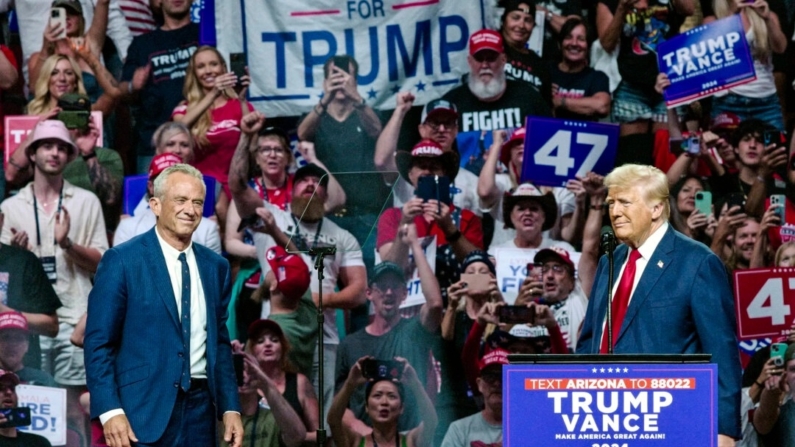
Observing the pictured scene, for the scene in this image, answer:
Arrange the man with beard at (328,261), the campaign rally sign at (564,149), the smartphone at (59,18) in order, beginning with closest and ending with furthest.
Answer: the man with beard at (328,261) < the campaign rally sign at (564,149) < the smartphone at (59,18)

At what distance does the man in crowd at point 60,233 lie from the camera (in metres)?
7.86

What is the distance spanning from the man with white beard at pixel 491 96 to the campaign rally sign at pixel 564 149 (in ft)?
1.41

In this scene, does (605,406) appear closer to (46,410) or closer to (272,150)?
(46,410)

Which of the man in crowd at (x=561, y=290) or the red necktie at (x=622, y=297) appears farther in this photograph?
the man in crowd at (x=561, y=290)

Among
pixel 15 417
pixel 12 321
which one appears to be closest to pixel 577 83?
pixel 12 321

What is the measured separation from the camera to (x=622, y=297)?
4785 millimetres

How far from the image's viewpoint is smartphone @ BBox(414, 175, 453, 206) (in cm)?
805

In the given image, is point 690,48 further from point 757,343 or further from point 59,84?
point 59,84

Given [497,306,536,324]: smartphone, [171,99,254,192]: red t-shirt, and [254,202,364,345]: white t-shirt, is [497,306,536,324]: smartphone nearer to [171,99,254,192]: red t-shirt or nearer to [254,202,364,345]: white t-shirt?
[254,202,364,345]: white t-shirt

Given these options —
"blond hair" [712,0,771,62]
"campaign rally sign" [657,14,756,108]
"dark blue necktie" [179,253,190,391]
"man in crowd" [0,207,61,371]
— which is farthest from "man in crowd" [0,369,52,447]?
"blond hair" [712,0,771,62]

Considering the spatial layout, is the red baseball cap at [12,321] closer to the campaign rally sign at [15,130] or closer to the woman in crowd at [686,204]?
the campaign rally sign at [15,130]

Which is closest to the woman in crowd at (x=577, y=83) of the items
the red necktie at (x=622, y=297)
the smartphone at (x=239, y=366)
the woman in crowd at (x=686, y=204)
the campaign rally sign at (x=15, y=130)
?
the woman in crowd at (x=686, y=204)

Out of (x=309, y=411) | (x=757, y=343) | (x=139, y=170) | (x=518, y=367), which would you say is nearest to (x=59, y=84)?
(x=139, y=170)

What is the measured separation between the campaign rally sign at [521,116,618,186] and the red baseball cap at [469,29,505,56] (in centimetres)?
66
